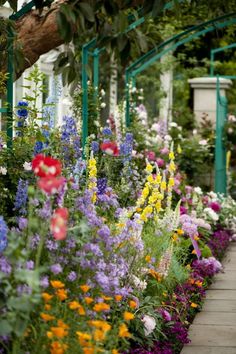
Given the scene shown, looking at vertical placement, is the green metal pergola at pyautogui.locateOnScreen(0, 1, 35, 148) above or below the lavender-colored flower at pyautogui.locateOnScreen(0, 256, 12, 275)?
above

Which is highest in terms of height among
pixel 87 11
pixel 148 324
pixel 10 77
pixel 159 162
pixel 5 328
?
pixel 87 11

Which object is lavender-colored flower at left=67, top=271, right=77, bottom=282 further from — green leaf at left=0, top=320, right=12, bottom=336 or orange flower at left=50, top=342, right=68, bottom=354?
green leaf at left=0, top=320, right=12, bottom=336

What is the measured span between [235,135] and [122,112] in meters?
2.83

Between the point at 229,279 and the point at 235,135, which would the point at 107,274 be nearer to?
the point at 229,279

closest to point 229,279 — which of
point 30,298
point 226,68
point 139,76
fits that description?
point 30,298

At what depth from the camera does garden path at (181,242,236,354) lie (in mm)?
5427

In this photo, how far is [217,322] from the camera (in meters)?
6.23

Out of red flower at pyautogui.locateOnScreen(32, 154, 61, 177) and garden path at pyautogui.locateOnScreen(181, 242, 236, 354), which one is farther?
garden path at pyautogui.locateOnScreen(181, 242, 236, 354)

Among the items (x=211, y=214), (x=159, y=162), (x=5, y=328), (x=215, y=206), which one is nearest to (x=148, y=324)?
(x=5, y=328)

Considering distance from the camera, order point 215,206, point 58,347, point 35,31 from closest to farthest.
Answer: point 58,347, point 35,31, point 215,206

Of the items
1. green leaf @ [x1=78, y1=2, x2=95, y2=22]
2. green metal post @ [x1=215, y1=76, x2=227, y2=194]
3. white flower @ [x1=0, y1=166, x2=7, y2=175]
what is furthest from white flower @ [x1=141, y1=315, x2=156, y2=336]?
green metal post @ [x1=215, y1=76, x2=227, y2=194]

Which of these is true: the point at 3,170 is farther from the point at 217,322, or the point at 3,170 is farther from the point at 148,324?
the point at 217,322

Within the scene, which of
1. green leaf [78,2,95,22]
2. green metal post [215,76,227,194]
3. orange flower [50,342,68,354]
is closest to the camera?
orange flower [50,342,68,354]

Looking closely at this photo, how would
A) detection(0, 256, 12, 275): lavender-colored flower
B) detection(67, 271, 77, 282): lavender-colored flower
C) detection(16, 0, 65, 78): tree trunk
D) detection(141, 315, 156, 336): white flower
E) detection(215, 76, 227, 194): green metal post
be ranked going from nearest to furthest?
detection(0, 256, 12, 275): lavender-colored flower
detection(67, 271, 77, 282): lavender-colored flower
detection(141, 315, 156, 336): white flower
detection(16, 0, 65, 78): tree trunk
detection(215, 76, 227, 194): green metal post
